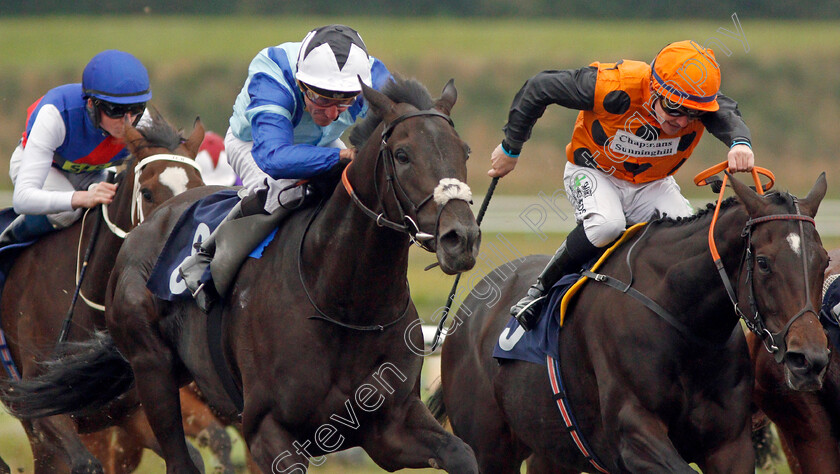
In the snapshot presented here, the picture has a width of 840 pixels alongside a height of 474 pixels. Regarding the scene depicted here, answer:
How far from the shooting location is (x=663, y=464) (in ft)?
13.9

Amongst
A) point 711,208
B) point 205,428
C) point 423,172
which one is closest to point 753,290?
point 711,208

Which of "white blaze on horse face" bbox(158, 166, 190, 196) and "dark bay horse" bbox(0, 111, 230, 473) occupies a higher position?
"white blaze on horse face" bbox(158, 166, 190, 196)

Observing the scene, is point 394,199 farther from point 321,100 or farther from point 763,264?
point 763,264

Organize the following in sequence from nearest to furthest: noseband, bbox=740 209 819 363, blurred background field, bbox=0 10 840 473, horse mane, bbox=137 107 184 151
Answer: noseband, bbox=740 209 819 363, horse mane, bbox=137 107 184 151, blurred background field, bbox=0 10 840 473

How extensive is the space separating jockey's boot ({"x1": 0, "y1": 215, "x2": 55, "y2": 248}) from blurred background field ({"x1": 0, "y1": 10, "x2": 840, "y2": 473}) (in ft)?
33.3

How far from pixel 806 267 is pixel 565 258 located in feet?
4.41

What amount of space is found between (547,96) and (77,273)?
2879 millimetres

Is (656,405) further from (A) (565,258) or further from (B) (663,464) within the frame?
(A) (565,258)

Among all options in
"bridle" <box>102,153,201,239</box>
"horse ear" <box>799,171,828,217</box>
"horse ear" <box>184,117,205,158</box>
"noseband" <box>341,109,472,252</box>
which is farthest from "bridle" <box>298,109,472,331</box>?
"horse ear" <box>184,117,205,158</box>

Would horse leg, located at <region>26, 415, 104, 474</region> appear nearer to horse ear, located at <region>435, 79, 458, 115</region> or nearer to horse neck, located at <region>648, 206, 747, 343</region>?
horse ear, located at <region>435, 79, 458, 115</region>

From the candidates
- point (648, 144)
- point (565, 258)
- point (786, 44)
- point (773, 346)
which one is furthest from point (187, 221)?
point (786, 44)

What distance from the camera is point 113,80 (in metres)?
5.96

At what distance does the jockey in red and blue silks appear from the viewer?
234 inches

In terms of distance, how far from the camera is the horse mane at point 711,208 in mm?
4008
